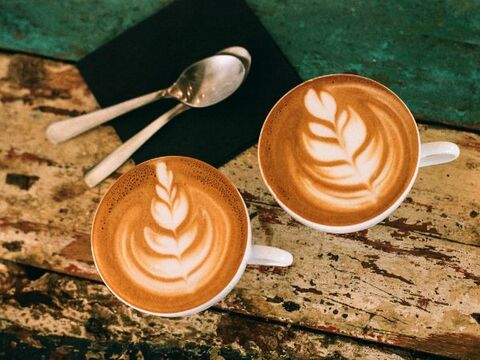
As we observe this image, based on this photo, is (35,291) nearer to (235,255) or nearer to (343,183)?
(235,255)

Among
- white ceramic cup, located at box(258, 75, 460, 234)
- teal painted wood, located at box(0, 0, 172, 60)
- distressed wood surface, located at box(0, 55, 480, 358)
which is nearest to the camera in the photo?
white ceramic cup, located at box(258, 75, 460, 234)

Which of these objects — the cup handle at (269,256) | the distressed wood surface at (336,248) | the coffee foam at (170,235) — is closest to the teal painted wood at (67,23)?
the distressed wood surface at (336,248)

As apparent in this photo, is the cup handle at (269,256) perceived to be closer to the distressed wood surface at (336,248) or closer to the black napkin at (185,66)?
the distressed wood surface at (336,248)

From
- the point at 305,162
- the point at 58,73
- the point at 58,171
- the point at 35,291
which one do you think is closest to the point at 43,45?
the point at 58,73

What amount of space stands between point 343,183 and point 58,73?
1.84ft

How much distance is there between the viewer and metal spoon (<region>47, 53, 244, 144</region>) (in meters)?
0.90

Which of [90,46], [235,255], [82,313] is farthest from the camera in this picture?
[90,46]

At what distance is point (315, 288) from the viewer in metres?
0.85


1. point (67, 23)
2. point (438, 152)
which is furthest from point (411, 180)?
point (67, 23)

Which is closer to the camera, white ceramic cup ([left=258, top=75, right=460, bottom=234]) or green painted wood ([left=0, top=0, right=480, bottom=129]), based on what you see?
white ceramic cup ([left=258, top=75, right=460, bottom=234])

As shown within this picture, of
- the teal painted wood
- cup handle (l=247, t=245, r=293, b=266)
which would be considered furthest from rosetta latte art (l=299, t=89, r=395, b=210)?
the teal painted wood

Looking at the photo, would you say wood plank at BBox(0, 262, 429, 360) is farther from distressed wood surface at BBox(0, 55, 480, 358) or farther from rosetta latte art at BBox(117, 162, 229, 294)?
rosetta latte art at BBox(117, 162, 229, 294)

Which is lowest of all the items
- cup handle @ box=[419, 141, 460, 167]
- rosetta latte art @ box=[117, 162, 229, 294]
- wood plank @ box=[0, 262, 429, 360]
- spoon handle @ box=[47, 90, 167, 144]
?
wood plank @ box=[0, 262, 429, 360]

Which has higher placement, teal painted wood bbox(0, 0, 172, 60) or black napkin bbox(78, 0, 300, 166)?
teal painted wood bbox(0, 0, 172, 60)
